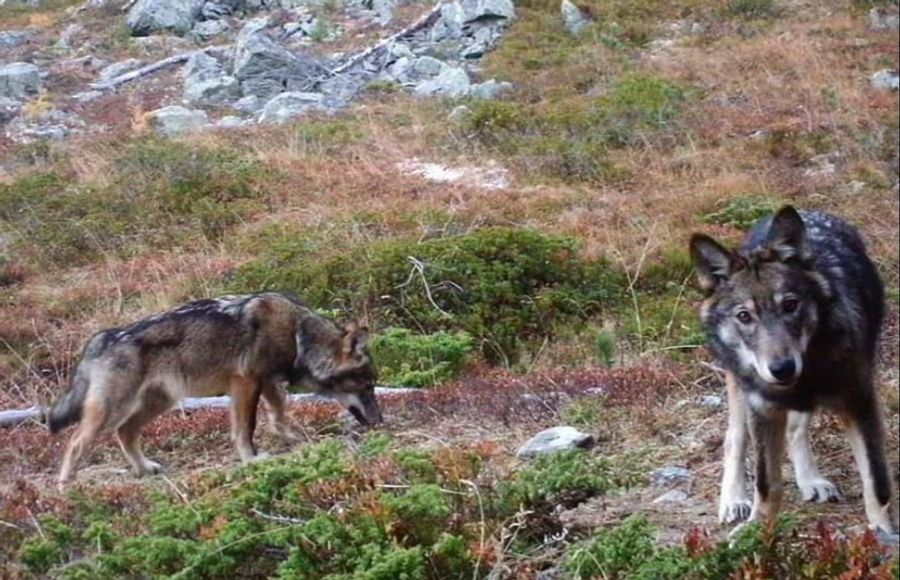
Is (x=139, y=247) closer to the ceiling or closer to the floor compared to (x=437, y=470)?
closer to the floor

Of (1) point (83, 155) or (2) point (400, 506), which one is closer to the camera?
(2) point (400, 506)

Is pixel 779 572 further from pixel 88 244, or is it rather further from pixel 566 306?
pixel 88 244

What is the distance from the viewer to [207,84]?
1164 inches

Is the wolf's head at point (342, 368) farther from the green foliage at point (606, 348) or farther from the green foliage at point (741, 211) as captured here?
the green foliage at point (741, 211)

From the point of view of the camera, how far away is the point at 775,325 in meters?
4.18

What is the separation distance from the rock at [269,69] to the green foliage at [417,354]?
20.1 m

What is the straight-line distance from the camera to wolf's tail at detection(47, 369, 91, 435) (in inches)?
296

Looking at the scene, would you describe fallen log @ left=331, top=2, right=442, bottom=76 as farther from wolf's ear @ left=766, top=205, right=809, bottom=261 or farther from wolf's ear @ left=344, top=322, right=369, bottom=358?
wolf's ear @ left=766, top=205, right=809, bottom=261

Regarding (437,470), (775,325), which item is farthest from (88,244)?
(775,325)

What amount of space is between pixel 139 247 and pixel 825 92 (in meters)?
10.2

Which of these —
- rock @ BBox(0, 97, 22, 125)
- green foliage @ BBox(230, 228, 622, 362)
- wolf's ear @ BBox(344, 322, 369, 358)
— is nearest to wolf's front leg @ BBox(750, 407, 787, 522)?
wolf's ear @ BBox(344, 322, 369, 358)

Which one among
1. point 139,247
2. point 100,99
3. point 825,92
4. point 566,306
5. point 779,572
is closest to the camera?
point 779,572

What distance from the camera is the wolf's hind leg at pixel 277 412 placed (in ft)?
25.8

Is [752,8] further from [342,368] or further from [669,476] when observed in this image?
[669,476]
